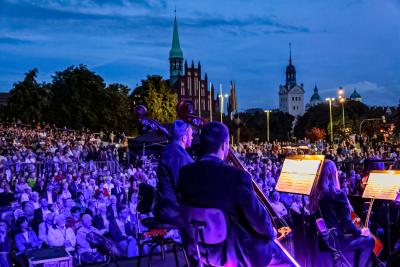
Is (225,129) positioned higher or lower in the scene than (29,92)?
lower

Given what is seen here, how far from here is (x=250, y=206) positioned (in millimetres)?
3154

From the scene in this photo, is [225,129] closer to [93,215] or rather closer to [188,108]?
[188,108]

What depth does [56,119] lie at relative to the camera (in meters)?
46.1

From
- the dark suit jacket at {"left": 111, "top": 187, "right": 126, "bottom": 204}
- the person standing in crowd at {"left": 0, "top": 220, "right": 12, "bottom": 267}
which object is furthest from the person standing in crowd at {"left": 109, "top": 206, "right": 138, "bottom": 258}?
the dark suit jacket at {"left": 111, "top": 187, "right": 126, "bottom": 204}

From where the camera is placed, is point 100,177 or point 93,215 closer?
point 93,215

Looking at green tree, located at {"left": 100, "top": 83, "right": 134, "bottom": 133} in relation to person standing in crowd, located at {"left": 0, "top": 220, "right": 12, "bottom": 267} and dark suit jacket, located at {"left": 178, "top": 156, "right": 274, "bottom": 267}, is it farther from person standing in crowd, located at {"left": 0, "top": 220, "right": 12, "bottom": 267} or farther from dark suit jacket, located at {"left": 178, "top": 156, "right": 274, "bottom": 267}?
dark suit jacket, located at {"left": 178, "top": 156, "right": 274, "bottom": 267}

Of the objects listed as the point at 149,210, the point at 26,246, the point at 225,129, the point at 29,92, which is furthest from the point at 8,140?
the point at 29,92

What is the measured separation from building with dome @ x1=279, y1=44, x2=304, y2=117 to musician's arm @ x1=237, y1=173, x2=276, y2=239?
177 m

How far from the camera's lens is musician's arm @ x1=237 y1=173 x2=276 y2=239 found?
315cm

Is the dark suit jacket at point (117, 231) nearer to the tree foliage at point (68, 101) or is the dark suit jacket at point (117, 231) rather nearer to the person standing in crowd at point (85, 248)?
the person standing in crowd at point (85, 248)

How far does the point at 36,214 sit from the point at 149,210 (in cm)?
417

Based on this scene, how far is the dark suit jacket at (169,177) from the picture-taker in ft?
16.3

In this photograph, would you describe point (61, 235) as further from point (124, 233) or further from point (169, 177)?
point (169, 177)

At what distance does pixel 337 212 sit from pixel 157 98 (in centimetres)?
4989
